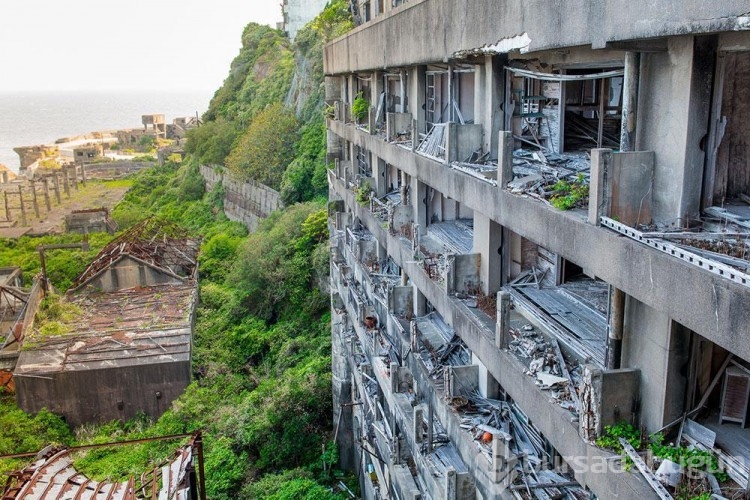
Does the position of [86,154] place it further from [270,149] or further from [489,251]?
[489,251]

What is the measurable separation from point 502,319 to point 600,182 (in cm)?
314

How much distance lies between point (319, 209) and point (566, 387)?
28.6m

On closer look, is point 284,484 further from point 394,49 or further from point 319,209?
point 319,209

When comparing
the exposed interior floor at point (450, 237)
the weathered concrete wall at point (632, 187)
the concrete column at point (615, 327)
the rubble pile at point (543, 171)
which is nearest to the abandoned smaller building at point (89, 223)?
the exposed interior floor at point (450, 237)

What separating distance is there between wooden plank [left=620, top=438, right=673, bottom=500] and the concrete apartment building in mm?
23

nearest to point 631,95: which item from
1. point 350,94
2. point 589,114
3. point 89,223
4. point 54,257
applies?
point 589,114

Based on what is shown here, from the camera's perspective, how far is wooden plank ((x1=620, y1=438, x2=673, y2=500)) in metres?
6.32

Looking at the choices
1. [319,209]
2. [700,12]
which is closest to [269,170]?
[319,209]

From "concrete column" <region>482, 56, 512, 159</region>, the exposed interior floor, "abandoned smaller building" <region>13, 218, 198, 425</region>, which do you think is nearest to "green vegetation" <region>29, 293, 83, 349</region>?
"abandoned smaller building" <region>13, 218, 198, 425</region>

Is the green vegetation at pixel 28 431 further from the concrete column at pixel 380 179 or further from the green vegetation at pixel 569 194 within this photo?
the green vegetation at pixel 569 194

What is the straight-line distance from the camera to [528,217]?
9.18 m

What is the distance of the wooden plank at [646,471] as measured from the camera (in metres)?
6.32

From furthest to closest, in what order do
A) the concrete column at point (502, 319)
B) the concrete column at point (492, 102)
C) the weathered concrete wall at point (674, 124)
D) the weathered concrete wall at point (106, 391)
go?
the weathered concrete wall at point (106, 391) < the concrete column at point (492, 102) < the concrete column at point (502, 319) < the weathered concrete wall at point (674, 124)

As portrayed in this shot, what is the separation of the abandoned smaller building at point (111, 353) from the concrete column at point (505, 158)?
21.6 m
